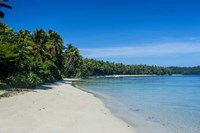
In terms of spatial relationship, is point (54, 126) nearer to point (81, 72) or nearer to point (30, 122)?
point (30, 122)

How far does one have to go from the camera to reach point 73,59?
9762 cm

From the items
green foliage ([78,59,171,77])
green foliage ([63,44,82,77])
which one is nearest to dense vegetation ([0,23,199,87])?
green foliage ([63,44,82,77])

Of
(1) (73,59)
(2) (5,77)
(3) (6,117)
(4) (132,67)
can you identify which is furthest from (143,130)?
(4) (132,67)

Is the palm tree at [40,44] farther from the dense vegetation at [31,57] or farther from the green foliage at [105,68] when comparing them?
the green foliage at [105,68]

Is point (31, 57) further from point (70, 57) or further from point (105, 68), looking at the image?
point (105, 68)

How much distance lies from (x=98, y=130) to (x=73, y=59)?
86.6m

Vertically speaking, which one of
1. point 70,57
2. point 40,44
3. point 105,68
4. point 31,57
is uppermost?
point 70,57

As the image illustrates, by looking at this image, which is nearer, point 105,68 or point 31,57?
point 31,57

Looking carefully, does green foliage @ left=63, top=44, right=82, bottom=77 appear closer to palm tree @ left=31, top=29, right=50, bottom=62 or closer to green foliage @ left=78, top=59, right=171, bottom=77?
green foliage @ left=78, top=59, right=171, bottom=77

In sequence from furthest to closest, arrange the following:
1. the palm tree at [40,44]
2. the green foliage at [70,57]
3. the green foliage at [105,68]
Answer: the green foliage at [105,68] → the green foliage at [70,57] → the palm tree at [40,44]

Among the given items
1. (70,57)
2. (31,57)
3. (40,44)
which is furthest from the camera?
(70,57)

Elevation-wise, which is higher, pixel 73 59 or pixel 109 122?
pixel 73 59

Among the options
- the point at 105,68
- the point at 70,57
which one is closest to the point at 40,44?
the point at 70,57

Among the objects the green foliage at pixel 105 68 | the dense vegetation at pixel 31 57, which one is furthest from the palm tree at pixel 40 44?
the green foliage at pixel 105 68
